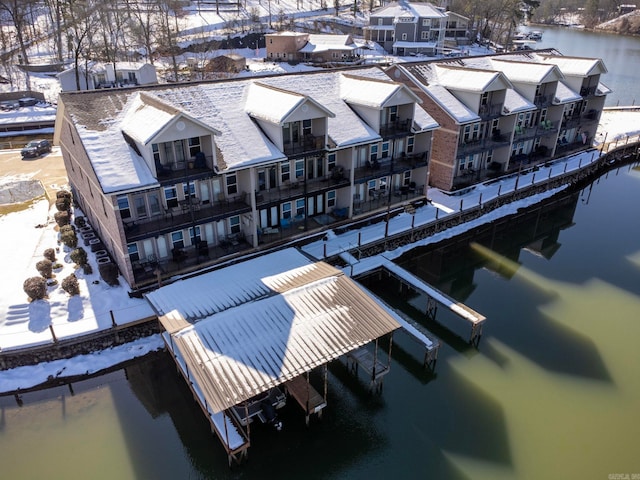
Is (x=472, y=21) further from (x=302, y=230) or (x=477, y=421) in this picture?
(x=477, y=421)

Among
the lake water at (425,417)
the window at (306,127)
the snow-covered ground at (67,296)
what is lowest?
the lake water at (425,417)

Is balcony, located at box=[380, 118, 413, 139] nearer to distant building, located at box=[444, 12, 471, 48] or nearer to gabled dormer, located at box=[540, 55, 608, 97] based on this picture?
gabled dormer, located at box=[540, 55, 608, 97]

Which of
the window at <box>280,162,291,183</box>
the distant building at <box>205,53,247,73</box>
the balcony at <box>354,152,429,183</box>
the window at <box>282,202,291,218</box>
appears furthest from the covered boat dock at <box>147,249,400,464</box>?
the distant building at <box>205,53,247,73</box>

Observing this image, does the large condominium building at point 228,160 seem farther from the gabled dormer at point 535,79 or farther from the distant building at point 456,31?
the distant building at point 456,31

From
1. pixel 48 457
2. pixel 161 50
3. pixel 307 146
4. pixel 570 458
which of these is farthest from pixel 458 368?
pixel 161 50

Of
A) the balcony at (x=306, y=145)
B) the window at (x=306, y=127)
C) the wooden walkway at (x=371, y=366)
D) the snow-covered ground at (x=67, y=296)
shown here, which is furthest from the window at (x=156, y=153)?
the wooden walkway at (x=371, y=366)

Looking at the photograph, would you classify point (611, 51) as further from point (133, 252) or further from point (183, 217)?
point (133, 252)
